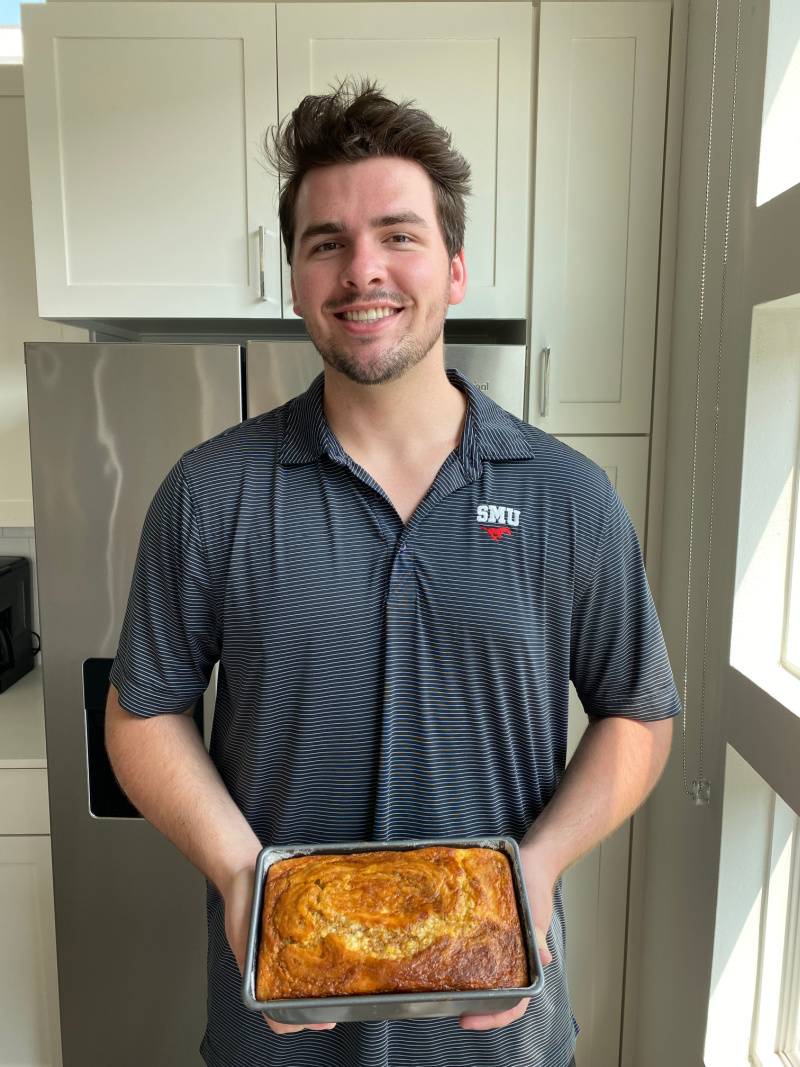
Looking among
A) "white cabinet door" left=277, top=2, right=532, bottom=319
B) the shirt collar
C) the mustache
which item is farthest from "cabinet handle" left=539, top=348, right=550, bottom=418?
the mustache

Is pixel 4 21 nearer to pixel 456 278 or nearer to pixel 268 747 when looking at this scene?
pixel 456 278

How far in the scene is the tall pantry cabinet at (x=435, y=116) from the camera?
170cm

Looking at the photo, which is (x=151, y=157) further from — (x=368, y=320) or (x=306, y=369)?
(x=368, y=320)

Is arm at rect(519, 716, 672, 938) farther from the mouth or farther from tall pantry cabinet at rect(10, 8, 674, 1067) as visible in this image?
tall pantry cabinet at rect(10, 8, 674, 1067)

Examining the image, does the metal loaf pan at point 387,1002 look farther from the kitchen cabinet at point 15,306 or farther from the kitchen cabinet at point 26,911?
the kitchen cabinet at point 15,306

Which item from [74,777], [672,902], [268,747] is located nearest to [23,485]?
[74,777]

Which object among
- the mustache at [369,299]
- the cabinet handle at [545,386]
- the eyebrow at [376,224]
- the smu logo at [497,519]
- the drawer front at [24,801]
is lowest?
the drawer front at [24,801]

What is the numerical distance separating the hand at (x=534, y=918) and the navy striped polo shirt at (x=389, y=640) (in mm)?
115

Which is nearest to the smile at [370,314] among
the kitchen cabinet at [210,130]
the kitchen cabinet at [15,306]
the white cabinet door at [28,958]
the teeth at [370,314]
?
the teeth at [370,314]

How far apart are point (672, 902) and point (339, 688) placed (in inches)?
44.2

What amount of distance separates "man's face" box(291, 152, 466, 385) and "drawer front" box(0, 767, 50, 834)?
4.64ft

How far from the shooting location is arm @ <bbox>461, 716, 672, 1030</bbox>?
910 mm

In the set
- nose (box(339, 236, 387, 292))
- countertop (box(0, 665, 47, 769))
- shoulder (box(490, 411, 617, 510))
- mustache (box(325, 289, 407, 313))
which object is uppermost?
nose (box(339, 236, 387, 292))

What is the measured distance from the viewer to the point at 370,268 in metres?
0.96
